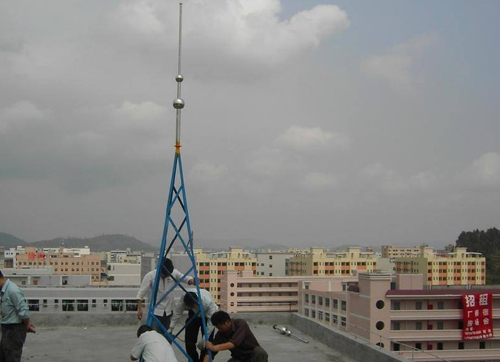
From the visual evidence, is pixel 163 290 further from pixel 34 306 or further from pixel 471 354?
pixel 471 354

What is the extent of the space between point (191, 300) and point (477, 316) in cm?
4345

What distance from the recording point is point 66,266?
120312 mm

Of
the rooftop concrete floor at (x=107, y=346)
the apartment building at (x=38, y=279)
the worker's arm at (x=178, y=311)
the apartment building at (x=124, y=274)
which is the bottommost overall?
the apartment building at (x=124, y=274)

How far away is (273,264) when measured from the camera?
320ft

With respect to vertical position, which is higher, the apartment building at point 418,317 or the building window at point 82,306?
the building window at point 82,306

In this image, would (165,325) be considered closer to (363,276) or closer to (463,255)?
(363,276)

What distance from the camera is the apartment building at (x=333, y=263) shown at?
3388 inches

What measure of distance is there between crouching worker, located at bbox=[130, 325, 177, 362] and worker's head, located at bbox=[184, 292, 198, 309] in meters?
1.09

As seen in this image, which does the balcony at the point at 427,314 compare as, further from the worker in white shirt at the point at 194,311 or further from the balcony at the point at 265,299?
the worker in white shirt at the point at 194,311

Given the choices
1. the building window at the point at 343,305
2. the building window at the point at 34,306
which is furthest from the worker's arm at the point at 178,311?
the building window at the point at 343,305

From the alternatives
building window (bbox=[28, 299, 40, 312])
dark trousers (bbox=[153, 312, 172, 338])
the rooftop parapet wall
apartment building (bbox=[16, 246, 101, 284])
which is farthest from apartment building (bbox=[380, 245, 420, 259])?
dark trousers (bbox=[153, 312, 172, 338])

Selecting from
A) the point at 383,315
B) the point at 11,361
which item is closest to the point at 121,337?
the point at 11,361

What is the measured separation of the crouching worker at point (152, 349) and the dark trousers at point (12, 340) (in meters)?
1.55

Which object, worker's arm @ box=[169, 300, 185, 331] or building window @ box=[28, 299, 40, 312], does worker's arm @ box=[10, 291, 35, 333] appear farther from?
building window @ box=[28, 299, 40, 312]
